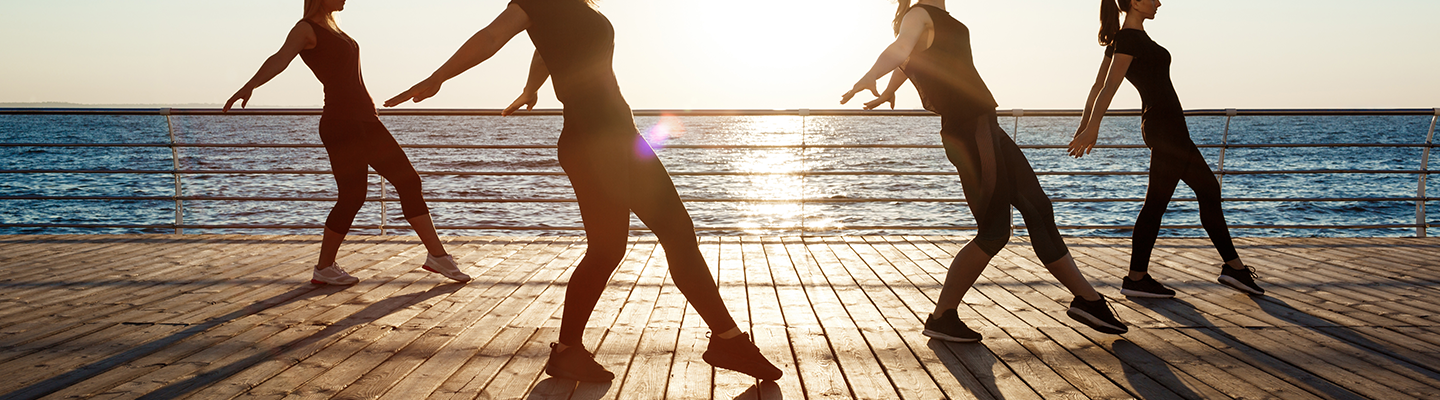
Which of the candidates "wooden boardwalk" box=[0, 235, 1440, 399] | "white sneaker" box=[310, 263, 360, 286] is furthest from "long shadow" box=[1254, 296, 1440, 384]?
"white sneaker" box=[310, 263, 360, 286]

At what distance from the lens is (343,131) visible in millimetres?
3244

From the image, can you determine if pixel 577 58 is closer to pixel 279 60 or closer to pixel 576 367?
pixel 576 367

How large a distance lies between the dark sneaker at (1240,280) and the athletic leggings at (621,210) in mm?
2391

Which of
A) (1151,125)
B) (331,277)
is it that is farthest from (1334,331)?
(331,277)

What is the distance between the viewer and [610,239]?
199 cm

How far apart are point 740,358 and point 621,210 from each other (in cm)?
47

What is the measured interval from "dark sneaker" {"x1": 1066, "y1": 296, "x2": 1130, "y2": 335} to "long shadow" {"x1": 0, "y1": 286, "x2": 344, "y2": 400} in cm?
276

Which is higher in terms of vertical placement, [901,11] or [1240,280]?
[901,11]

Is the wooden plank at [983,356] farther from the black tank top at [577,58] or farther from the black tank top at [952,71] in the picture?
the black tank top at [577,58]

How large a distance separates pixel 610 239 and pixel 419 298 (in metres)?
1.53

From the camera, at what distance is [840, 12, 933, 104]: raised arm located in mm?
2176

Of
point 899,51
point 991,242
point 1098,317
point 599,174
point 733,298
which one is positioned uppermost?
point 899,51

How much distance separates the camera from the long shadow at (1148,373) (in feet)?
6.49

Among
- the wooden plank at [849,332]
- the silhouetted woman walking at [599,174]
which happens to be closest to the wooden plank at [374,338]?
the silhouetted woman walking at [599,174]
